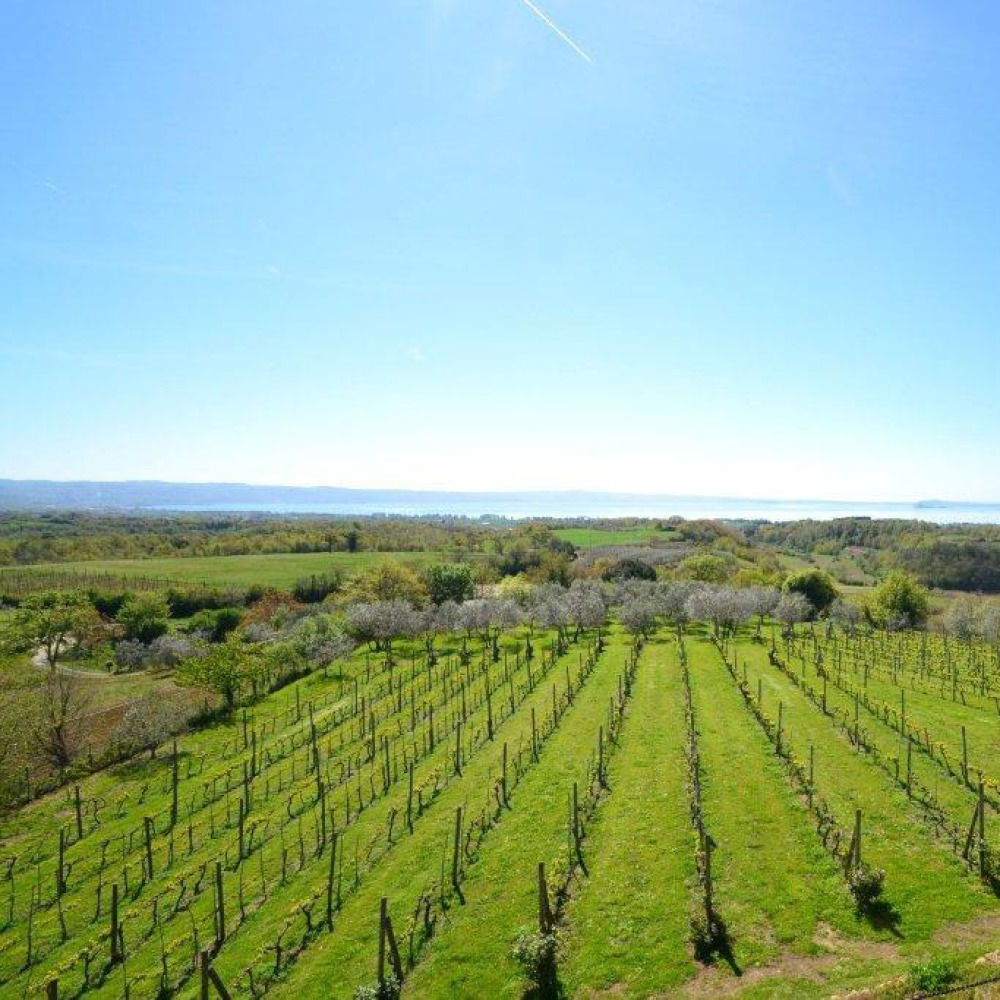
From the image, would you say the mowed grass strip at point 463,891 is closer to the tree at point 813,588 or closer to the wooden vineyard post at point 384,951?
the wooden vineyard post at point 384,951

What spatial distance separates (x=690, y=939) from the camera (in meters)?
13.9

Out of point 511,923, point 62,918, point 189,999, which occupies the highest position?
point 511,923

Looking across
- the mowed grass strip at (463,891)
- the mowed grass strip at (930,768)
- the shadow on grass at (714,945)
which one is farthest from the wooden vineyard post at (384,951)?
the mowed grass strip at (930,768)

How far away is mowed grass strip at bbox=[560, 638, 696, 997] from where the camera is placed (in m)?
13.2

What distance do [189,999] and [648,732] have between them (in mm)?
20435

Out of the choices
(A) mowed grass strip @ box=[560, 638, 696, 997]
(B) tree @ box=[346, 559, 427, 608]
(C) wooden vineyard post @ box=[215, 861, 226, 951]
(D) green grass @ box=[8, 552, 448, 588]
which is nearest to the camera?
(A) mowed grass strip @ box=[560, 638, 696, 997]

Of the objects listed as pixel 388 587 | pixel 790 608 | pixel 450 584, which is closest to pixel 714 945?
pixel 790 608

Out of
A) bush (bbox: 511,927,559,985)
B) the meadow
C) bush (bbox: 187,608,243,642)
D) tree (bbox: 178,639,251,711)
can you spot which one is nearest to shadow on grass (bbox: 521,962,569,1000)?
bush (bbox: 511,927,559,985)

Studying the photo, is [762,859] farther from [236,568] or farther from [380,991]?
[236,568]

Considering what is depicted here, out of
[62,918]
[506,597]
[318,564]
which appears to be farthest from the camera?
[318,564]

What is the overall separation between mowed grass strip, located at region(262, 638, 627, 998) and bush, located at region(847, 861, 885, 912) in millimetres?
7766

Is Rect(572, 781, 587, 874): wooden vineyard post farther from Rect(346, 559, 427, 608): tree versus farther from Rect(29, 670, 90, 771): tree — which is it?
Rect(346, 559, 427, 608): tree

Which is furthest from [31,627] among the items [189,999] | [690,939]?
[690,939]

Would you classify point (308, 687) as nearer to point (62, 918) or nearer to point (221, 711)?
point (221, 711)
